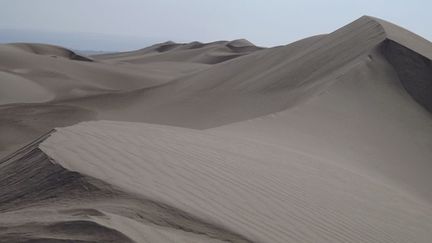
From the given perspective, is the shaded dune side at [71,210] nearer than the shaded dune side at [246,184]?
Yes

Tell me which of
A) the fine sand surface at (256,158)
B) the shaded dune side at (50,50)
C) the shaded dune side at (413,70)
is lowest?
the shaded dune side at (50,50)

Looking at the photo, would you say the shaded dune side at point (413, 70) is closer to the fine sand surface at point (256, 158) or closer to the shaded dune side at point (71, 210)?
the fine sand surface at point (256, 158)

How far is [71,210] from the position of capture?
9.15ft

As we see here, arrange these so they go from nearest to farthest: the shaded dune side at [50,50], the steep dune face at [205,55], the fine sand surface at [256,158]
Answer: the fine sand surface at [256,158], the shaded dune side at [50,50], the steep dune face at [205,55]

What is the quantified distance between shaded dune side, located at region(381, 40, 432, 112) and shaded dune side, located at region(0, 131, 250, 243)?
23.2 feet

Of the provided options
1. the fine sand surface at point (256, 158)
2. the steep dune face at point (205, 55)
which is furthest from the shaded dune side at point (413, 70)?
the steep dune face at point (205, 55)

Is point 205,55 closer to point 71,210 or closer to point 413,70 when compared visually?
point 413,70

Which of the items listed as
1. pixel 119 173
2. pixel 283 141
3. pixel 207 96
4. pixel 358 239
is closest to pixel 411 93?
pixel 283 141

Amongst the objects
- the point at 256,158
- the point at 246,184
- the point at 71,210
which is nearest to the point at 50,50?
the point at 256,158

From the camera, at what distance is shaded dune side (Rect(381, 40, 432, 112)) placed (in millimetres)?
9211

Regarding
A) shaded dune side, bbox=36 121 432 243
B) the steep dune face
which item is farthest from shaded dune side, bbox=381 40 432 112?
the steep dune face

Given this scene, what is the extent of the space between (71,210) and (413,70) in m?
8.13

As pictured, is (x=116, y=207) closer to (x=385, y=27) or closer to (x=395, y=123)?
(x=395, y=123)

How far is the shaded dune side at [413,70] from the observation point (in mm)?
9211
